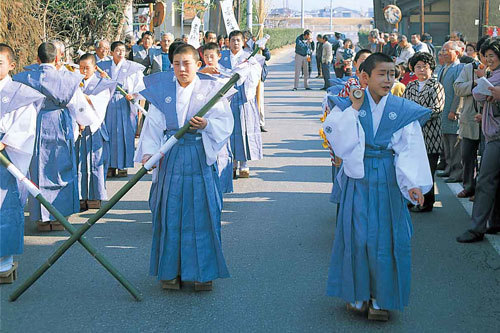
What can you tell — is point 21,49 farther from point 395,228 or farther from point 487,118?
point 395,228

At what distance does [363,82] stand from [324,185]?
4.55 metres

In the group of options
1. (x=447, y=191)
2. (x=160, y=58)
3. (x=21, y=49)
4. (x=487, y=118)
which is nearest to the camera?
(x=487, y=118)

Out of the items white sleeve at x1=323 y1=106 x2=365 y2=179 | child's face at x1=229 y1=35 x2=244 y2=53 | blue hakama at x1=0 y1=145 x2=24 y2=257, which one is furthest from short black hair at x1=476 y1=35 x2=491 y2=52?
blue hakama at x1=0 y1=145 x2=24 y2=257

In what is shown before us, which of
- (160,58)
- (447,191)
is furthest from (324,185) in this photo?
(160,58)

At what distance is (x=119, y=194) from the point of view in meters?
4.86

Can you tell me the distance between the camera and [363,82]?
15.8 ft

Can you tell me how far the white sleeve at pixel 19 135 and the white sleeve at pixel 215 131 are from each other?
1377 mm

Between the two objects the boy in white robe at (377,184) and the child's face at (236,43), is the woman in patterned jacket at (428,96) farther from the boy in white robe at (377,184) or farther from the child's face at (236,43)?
the boy in white robe at (377,184)

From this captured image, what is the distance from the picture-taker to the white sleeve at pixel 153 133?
17.3 feet

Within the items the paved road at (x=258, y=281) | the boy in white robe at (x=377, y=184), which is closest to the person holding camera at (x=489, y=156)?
the paved road at (x=258, y=281)

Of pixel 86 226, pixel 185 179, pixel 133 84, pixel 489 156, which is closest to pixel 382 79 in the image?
pixel 185 179

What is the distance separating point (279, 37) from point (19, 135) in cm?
6107

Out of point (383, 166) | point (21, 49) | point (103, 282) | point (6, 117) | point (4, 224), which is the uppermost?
point (21, 49)

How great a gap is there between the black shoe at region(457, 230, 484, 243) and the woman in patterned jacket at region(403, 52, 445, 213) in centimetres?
112
